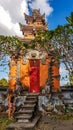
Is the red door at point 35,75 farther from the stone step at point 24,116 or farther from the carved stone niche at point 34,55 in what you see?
the stone step at point 24,116

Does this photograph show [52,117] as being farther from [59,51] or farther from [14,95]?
[59,51]

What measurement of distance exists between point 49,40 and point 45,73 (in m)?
4.13

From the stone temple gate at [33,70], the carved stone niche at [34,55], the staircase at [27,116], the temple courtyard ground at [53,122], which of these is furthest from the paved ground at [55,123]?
the carved stone niche at [34,55]

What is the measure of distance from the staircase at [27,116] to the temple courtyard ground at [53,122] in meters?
0.47

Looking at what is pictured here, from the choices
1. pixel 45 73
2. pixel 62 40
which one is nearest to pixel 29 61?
pixel 45 73

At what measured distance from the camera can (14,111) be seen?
56.5 ft

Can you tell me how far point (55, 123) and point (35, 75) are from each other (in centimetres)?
702

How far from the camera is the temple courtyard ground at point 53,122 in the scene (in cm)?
1359

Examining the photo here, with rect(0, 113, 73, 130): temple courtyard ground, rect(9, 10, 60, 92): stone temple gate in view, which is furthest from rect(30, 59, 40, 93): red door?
rect(0, 113, 73, 130): temple courtyard ground

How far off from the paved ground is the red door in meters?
4.18

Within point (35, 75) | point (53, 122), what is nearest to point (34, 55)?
point (35, 75)

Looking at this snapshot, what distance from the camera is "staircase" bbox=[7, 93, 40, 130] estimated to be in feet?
42.0

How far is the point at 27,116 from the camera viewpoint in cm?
1484

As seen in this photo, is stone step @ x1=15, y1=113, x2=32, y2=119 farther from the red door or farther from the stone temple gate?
the red door
